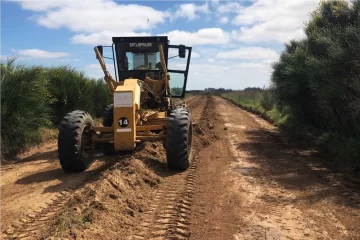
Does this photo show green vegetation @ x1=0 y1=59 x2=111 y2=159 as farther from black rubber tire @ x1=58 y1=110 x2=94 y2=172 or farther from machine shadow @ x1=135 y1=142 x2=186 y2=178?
machine shadow @ x1=135 y1=142 x2=186 y2=178

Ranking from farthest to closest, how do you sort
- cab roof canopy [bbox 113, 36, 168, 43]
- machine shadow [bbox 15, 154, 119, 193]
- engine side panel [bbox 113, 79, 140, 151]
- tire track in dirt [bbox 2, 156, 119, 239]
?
cab roof canopy [bbox 113, 36, 168, 43] → engine side panel [bbox 113, 79, 140, 151] → machine shadow [bbox 15, 154, 119, 193] → tire track in dirt [bbox 2, 156, 119, 239]

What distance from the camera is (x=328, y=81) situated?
1044 cm

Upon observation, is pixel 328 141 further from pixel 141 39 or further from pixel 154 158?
pixel 141 39

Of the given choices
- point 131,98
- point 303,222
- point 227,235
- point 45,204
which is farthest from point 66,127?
point 303,222

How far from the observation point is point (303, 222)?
4.97 metres

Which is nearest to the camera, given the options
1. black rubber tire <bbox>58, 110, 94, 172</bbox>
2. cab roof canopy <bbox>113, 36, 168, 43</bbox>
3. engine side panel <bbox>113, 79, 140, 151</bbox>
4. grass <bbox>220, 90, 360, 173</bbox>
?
black rubber tire <bbox>58, 110, 94, 172</bbox>

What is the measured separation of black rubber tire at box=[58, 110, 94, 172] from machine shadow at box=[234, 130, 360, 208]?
3.17 m

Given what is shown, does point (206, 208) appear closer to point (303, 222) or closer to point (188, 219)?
point (188, 219)

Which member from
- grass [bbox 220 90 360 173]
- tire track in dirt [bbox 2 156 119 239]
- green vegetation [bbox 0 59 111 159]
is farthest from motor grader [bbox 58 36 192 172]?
grass [bbox 220 90 360 173]

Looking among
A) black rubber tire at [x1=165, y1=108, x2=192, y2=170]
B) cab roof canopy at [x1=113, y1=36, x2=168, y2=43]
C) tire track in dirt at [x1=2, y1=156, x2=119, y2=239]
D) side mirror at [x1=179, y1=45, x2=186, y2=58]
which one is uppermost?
cab roof canopy at [x1=113, y1=36, x2=168, y2=43]

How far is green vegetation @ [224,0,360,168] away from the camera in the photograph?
939 centimetres

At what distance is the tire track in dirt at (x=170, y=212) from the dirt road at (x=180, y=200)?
0.01 meters

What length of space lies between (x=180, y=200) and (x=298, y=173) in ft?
10.0

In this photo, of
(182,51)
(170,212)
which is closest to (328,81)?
(182,51)
